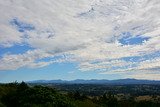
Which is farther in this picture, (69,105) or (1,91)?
(1,91)

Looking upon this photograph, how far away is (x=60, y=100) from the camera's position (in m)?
58.1

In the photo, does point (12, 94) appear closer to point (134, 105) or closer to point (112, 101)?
point (112, 101)

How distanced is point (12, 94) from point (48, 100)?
27.7 feet

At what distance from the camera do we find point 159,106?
5202 inches

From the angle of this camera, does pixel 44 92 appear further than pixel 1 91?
No

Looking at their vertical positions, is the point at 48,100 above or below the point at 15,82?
below

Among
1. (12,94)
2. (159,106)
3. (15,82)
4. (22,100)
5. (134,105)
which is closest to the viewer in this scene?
(22,100)

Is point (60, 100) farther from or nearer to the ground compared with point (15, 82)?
nearer to the ground

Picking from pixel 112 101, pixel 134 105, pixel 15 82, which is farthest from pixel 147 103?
pixel 15 82

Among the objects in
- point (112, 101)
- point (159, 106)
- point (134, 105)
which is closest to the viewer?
point (112, 101)

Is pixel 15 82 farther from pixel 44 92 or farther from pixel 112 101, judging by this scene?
pixel 112 101

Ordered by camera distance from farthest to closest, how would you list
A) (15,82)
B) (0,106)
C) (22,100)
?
(15,82), (22,100), (0,106)

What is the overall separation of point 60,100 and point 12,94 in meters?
10.0

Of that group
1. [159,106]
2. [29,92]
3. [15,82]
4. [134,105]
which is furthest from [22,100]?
[159,106]
